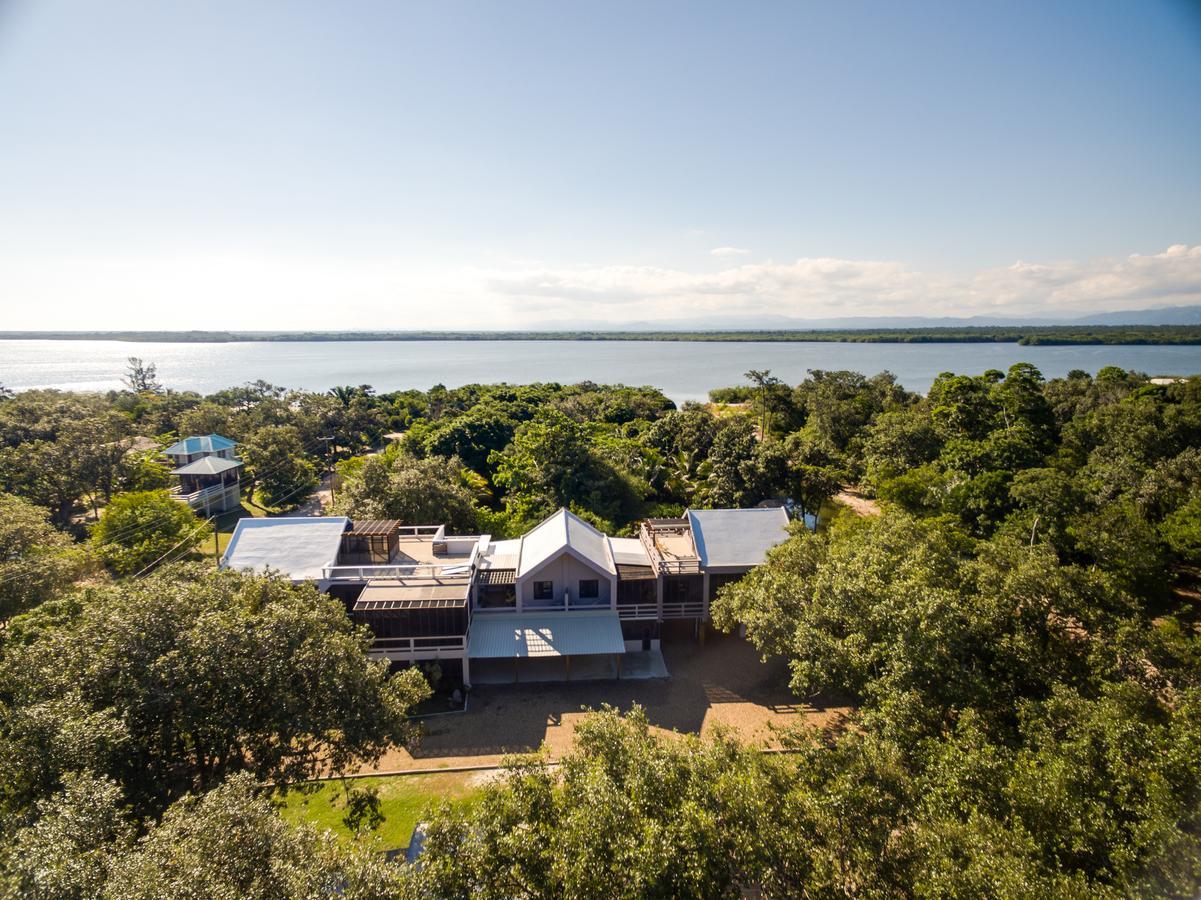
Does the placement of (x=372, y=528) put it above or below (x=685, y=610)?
above

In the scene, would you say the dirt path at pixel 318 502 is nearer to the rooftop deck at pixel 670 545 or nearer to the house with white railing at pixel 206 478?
the house with white railing at pixel 206 478

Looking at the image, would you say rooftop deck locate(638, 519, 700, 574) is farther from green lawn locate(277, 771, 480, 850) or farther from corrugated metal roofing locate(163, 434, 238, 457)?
corrugated metal roofing locate(163, 434, 238, 457)

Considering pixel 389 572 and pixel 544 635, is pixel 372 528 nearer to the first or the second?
pixel 389 572

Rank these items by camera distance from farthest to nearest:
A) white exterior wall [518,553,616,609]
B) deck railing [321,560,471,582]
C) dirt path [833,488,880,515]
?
dirt path [833,488,880,515] → white exterior wall [518,553,616,609] → deck railing [321,560,471,582]

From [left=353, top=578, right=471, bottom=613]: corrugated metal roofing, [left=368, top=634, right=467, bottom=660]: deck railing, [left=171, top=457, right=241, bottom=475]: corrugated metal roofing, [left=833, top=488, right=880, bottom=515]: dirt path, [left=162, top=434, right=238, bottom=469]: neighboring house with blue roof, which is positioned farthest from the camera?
[left=162, top=434, right=238, bottom=469]: neighboring house with blue roof

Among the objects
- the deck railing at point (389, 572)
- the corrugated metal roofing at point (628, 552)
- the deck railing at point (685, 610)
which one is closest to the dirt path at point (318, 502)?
the deck railing at point (389, 572)

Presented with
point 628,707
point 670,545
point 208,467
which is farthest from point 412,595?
point 208,467

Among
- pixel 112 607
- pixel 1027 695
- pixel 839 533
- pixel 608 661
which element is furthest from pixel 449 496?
pixel 1027 695

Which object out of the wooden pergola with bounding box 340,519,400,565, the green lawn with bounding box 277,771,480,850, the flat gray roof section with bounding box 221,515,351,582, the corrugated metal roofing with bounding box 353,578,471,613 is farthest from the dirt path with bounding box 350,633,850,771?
the flat gray roof section with bounding box 221,515,351,582
